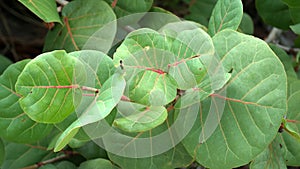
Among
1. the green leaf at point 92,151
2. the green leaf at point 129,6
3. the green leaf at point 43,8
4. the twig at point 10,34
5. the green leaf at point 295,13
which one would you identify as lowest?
the twig at point 10,34

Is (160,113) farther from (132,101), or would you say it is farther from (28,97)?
(28,97)

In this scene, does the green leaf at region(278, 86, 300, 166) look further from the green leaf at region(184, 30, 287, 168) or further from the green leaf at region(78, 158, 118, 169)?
the green leaf at region(78, 158, 118, 169)

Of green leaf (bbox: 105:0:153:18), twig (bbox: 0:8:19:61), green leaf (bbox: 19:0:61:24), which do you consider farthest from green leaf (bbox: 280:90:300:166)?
twig (bbox: 0:8:19:61)

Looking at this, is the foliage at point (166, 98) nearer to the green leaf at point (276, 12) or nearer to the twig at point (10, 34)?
the green leaf at point (276, 12)

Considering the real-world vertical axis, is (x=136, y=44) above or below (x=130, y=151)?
above

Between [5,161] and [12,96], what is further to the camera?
[5,161]

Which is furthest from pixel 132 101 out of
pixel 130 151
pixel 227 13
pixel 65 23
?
pixel 65 23

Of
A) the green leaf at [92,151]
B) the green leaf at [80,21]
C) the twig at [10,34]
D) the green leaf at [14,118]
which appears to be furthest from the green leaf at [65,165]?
the twig at [10,34]
